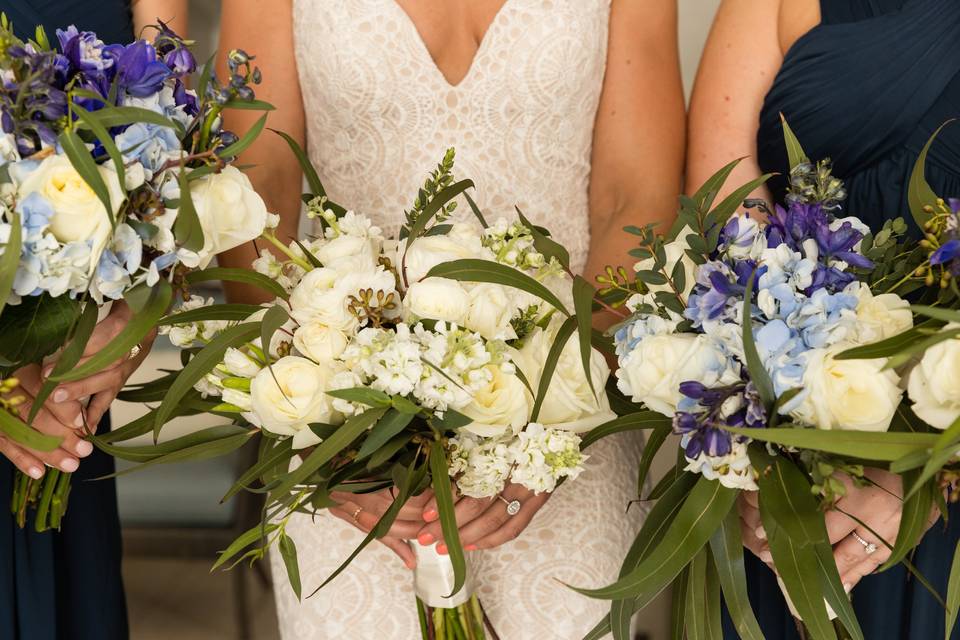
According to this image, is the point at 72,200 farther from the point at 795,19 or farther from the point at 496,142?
the point at 795,19

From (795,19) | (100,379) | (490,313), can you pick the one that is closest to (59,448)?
(100,379)

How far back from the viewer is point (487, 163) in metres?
1.54

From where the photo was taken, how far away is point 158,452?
3.27 feet

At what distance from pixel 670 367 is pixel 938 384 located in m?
0.22

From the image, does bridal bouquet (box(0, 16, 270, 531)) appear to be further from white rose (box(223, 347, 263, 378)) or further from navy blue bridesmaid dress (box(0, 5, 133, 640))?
navy blue bridesmaid dress (box(0, 5, 133, 640))

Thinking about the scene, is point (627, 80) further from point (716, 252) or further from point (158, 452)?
point (158, 452)

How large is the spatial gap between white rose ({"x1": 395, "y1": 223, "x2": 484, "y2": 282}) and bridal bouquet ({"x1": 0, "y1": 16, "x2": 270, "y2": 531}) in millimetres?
154

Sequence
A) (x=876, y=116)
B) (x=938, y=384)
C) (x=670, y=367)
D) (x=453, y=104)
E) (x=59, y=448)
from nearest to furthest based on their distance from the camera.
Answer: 1. (x=938, y=384)
2. (x=670, y=367)
3. (x=59, y=448)
4. (x=876, y=116)
5. (x=453, y=104)

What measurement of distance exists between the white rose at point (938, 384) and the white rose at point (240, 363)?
612mm

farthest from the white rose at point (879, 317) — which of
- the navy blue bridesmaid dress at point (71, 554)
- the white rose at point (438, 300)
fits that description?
the navy blue bridesmaid dress at point (71, 554)

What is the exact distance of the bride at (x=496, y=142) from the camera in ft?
4.53

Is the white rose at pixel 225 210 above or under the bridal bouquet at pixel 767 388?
above

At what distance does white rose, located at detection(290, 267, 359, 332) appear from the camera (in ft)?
3.12

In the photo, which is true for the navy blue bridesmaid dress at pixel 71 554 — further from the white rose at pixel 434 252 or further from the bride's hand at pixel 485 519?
the white rose at pixel 434 252
